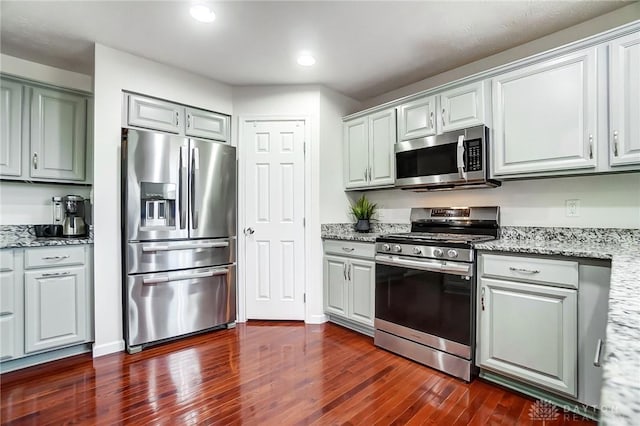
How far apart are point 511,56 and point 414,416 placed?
2.82 m

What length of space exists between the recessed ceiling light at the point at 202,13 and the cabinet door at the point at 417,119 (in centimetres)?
176

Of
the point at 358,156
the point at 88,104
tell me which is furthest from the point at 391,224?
the point at 88,104

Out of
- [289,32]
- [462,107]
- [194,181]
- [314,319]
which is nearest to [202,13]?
[289,32]

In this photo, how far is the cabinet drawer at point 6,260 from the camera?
2281mm

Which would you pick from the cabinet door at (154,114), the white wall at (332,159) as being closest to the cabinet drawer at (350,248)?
the white wall at (332,159)

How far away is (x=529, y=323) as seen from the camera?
1939 mm

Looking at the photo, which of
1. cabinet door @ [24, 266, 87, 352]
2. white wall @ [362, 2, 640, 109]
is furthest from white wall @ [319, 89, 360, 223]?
cabinet door @ [24, 266, 87, 352]

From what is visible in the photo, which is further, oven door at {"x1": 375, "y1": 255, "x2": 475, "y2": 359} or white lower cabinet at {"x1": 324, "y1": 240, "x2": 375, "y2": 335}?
white lower cabinet at {"x1": 324, "y1": 240, "x2": 375, "y2": 335}

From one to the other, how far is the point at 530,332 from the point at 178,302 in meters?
2.72

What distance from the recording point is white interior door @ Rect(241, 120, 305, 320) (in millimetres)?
3350

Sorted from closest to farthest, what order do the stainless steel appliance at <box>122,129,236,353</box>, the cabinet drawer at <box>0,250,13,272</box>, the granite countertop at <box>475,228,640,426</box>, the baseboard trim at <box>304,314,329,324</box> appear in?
the granite countertop at <box>475,228,640,426</box>, the cabinet drawer at <box>0,250,13,272</box>, the stainless steel appliance at <box>122,129,236,353</box>, the baseboard trim at <box>304,314,329,324</box>

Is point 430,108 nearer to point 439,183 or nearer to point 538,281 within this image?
point 439,183

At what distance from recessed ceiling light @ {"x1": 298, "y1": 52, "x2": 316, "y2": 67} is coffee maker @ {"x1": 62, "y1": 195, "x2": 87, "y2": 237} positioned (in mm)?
2389

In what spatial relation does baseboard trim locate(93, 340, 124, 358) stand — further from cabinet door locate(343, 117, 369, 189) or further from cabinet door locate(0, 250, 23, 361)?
cabinet door locate(343, 117, 369, 189)
